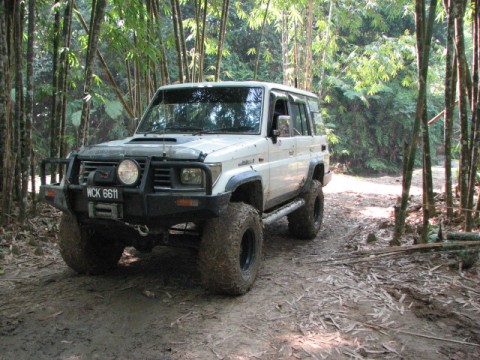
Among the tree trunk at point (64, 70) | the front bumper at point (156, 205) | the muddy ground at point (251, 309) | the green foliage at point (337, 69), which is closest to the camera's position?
the muddy ground at point (251, 309)

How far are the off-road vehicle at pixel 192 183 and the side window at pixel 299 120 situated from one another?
0.82 ft

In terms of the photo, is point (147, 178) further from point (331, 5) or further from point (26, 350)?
point (331, 5)

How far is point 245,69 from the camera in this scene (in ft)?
61.8

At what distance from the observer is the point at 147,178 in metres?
3.33

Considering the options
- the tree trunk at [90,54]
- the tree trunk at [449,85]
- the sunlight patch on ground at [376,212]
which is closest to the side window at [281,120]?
the tree trunk at [449,85]

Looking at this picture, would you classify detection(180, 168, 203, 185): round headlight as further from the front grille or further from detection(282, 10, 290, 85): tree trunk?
detection(282, 10, 290, 85): tree trunk

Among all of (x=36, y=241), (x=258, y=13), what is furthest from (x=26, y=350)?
(x=258, y=13)

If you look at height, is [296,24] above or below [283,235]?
above

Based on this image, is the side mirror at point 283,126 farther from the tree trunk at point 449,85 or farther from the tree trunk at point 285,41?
the tree trunk at point 285,41

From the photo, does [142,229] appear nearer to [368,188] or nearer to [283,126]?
[283,126]

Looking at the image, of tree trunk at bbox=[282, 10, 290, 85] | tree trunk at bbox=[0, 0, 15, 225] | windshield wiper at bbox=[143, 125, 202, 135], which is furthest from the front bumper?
tree trunk at bbox=[282, 10, 290, 85]

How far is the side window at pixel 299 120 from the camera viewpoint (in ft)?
18.1

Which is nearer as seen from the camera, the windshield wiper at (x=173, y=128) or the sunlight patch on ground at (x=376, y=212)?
the windshield wiper at (x=173, y=128)

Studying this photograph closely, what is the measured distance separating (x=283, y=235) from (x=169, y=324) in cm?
323
